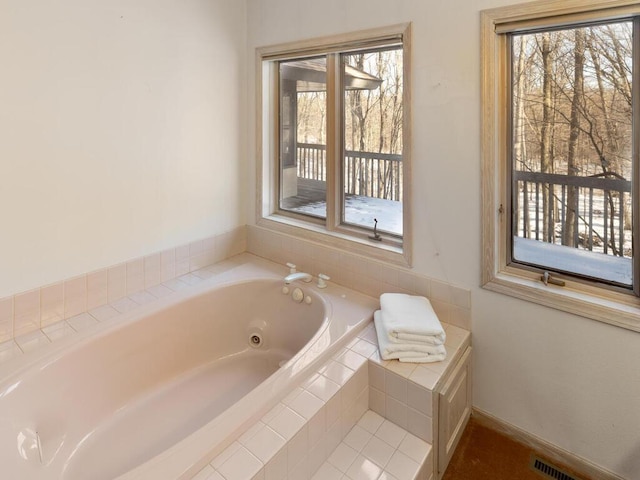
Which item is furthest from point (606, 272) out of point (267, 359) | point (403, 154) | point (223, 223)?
point (223, 223)

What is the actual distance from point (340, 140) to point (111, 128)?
1243mm

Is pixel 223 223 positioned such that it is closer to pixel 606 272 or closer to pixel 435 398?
pixel 435 398

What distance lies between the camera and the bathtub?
54.5 inches

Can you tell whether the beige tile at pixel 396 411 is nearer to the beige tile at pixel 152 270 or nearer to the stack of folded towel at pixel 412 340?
the stack of folded towel at pixel 412 340

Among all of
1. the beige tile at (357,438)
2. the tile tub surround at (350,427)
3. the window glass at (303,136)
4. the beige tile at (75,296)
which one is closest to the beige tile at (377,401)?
the tile tub surround at (350,427)

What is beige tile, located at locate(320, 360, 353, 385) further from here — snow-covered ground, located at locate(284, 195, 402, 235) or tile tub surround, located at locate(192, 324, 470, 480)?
snow-covered ground, located at locate(284, 195, 402, 235)

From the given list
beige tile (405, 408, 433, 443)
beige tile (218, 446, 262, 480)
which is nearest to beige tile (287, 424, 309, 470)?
beige tile (218, 446, 262, 480)

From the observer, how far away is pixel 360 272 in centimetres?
221

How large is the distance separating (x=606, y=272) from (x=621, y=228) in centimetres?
19

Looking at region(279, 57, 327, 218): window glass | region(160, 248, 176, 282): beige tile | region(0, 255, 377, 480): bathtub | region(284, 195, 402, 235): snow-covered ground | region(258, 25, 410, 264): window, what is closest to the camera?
region(0, 255, 377, 480): bathtub

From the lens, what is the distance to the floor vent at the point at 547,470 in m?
1.62

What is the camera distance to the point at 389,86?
209cm

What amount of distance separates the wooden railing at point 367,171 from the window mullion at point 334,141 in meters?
0.06

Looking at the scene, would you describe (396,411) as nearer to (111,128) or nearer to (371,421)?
(371,421)
